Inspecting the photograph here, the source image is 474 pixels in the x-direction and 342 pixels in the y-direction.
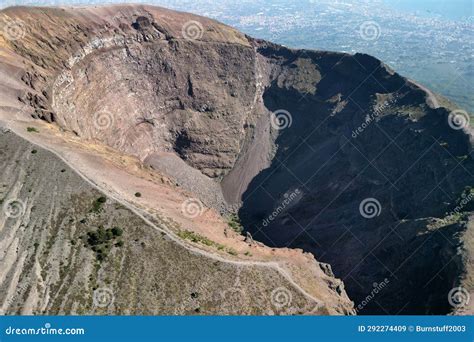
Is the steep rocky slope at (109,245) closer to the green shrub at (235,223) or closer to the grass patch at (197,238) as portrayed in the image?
the grass patch at (197,238)

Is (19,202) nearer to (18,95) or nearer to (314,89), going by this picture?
(18,95)

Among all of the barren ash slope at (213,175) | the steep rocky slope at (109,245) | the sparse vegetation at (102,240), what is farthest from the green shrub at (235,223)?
the sparse vegetation at (102,240)

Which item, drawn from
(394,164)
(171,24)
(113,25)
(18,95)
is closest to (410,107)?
(394,164)

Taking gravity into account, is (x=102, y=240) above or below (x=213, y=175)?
above

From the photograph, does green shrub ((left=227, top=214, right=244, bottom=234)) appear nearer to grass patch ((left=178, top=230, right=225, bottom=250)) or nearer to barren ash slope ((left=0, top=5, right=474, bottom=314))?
barren ash slope ((left=0, top=5, right=474, bottom=314))

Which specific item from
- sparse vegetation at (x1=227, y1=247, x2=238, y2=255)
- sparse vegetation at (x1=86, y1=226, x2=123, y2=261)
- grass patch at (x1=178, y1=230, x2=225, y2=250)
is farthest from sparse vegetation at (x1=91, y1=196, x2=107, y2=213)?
sparse vegetation at (x1=227, y1=247, x2=238, y2=255)

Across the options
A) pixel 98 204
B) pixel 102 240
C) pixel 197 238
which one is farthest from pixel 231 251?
pixel 98 204

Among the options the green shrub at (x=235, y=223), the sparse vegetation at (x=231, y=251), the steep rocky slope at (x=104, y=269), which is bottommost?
the green shrub at (x=235, y=223)

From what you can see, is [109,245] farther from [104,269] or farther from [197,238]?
[197,238]
